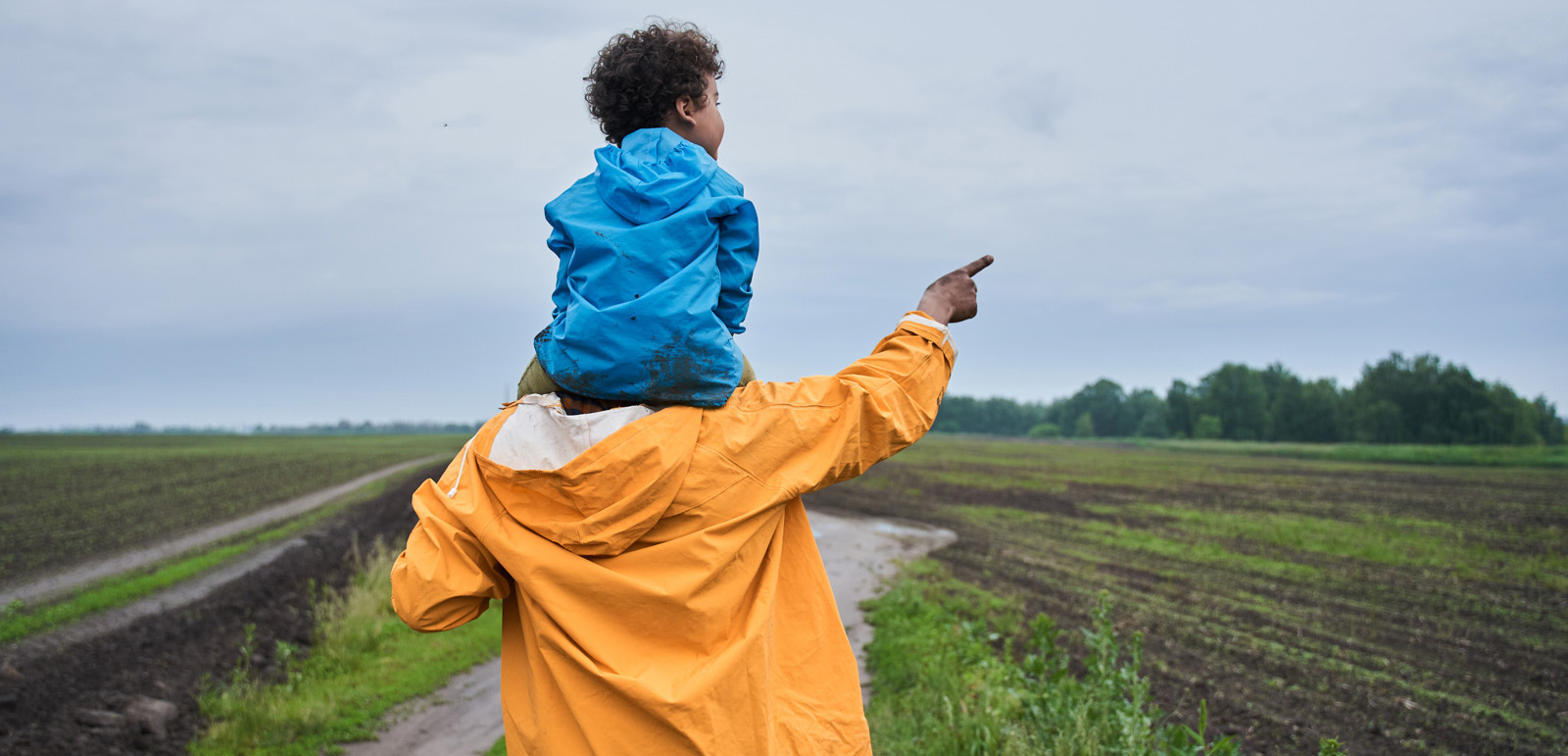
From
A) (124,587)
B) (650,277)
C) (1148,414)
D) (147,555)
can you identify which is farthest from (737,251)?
(1148,414)

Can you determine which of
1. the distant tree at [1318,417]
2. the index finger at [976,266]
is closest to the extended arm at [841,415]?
the index finger at [976,266]

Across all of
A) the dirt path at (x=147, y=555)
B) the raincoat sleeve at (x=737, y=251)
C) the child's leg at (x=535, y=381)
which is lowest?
the dirt path at (x=147, y=555)

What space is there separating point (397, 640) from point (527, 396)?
8.77m

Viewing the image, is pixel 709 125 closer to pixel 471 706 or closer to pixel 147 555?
pixel 471 706

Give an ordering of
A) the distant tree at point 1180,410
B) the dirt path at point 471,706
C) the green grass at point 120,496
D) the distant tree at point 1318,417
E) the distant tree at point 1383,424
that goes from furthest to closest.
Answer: the distant tree at point 1180,410 → the distant tree at point 1318,417 → the distant tree at point 1383,424 → the green grass at point 120,496 → the dirt path at point 471,706

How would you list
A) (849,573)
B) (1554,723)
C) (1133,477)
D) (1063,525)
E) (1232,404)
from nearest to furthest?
(1554,723) < (849,573) < (1063,525) < (1133,477) < (1232,404)

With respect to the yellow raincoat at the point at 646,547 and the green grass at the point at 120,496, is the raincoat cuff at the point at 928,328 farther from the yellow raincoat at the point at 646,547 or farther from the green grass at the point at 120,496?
the green grass at the point at 120,496

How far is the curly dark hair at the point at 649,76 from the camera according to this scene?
174 centimetres

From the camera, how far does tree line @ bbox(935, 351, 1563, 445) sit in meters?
56.5

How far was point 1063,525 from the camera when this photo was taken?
18750mm

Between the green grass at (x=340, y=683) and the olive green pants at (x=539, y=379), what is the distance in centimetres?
593

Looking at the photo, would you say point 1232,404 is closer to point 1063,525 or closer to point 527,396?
point 1063,525

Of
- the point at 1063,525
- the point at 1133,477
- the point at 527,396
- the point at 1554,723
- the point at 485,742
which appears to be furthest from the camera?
the point at 1133,477

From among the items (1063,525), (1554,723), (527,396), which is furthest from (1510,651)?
(527,396)
